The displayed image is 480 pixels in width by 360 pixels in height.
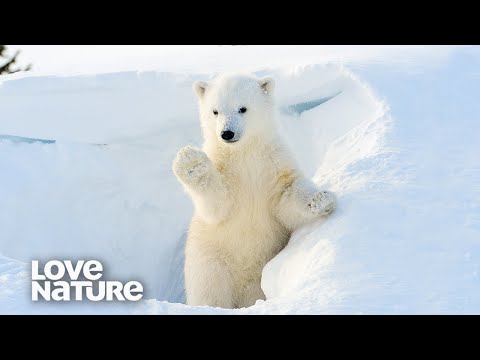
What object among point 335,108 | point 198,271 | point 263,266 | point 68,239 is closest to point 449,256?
point 263,266

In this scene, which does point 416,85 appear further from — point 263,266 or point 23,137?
point 23,137

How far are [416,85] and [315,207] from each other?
1615mm

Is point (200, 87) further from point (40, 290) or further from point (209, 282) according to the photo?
point (40, 290)

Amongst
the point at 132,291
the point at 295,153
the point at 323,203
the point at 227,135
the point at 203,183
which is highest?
the point at 295,153

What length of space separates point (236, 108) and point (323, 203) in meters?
0.77

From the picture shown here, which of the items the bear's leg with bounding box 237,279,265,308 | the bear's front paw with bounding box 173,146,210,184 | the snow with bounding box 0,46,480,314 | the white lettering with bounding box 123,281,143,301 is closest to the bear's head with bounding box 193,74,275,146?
the bear's front paw with bounding box 173,146,210,184

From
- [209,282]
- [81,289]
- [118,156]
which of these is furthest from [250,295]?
[118,156]

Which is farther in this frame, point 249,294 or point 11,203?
point 11,203

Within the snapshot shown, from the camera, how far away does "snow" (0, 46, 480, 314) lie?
11.3 ft

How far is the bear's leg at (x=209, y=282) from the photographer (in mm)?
4375

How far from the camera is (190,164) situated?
12.8ft

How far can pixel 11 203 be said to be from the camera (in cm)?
529

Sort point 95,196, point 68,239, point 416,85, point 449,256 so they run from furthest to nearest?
1. point 95,196
2. point 68,239
3. point 416,85
4. point 449,256

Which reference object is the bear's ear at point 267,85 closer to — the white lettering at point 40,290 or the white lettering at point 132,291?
the white lettering at point 132,291
